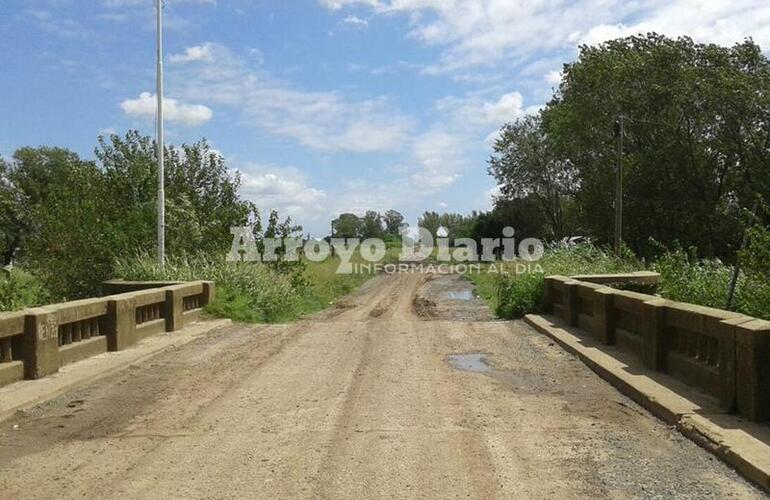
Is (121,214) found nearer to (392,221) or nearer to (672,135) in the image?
(672,135)

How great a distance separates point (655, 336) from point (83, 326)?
25.8 ft

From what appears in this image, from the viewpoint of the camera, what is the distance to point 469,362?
35.3ft

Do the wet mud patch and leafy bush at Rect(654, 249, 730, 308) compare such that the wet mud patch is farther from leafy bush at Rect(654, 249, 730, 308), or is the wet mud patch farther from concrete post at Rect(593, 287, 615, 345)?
concrete post at Rect(593, 287, 615, 345)

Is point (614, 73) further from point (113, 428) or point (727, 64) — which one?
point (113, 428)

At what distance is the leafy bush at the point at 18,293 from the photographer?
1517 cm

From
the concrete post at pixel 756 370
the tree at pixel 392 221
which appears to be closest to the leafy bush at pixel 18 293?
the concrete post at pixel 756 370

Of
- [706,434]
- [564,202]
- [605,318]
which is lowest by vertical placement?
[706,434]

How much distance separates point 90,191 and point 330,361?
1386 cm

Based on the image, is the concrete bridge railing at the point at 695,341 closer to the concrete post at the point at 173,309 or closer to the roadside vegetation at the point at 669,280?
the roadside vegetation at the point at 669,280

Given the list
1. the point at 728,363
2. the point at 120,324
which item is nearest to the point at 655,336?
the point at 728,363

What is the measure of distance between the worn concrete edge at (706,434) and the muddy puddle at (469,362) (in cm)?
153

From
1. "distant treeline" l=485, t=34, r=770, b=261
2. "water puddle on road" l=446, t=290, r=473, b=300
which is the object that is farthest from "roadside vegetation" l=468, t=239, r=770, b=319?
"distant treeline" l=485, t=34, r=770, b=261

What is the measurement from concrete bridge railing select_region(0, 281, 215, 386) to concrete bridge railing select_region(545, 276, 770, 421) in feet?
24.2

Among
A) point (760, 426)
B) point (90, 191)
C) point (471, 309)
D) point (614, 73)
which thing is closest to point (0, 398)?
point (760, 426)
